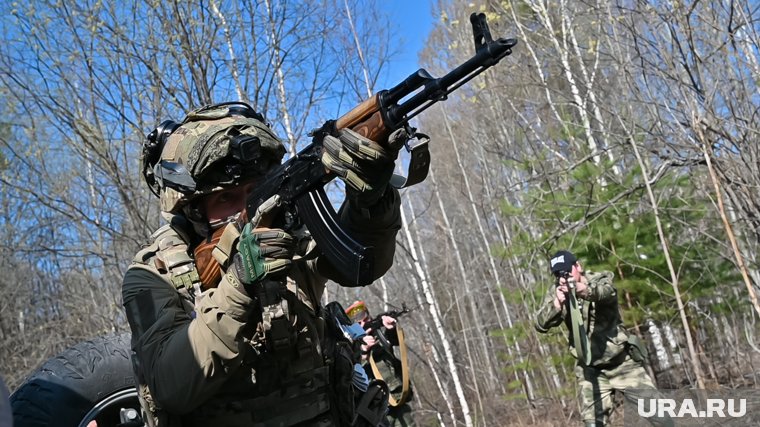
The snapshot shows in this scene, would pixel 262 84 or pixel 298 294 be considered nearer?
pixel 298 294

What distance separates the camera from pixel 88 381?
120 inches

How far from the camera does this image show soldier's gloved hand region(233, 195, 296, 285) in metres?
2.12

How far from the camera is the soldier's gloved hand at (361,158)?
2.20 m

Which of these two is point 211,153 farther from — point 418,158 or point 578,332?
point 578,332

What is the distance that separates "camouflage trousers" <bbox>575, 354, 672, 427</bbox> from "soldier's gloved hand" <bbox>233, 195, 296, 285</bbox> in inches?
222

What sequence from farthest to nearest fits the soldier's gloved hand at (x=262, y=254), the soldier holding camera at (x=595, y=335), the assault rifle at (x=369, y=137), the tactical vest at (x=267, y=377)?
1. the soldier holding camera at (x=595, y=335)
2. the tactical vest at (x=267, y=377)
3. the assault rifle at (x=369, y=137)
4. the soldier's gloved hand at (x=262, y=254)

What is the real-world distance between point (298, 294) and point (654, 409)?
379cm

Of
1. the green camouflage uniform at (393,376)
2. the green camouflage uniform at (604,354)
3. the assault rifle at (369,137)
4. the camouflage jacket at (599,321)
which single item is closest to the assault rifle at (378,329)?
the green camouflage uniform at (393,376)

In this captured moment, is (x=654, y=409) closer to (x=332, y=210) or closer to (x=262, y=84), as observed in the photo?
(x=332, y=210)

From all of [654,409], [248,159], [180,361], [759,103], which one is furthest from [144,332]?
[759,103]

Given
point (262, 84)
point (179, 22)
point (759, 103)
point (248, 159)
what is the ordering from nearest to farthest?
point (248, 159) < point (759, 103) < point (179, 22) < point (262, 84)

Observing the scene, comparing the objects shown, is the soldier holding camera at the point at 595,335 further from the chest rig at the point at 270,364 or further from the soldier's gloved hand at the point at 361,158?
the soldier's gloved hand at the point at 361,158

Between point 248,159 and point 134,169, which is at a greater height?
point 134,169

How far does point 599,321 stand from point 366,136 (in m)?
5.48
